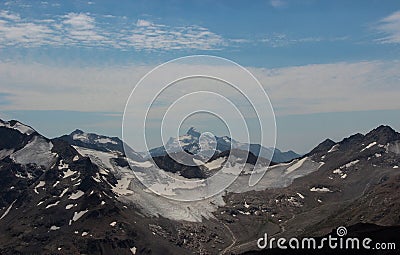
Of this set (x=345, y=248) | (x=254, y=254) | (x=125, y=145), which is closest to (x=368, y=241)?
(x=345, y=248)

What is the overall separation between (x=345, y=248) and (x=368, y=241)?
404 inches

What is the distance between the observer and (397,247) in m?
151

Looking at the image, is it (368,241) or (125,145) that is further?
(368,241)

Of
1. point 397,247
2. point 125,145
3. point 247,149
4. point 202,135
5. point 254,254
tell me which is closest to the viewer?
point 125,145

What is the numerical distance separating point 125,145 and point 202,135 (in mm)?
27711

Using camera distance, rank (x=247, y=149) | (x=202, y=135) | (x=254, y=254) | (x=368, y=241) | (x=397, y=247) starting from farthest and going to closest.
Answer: (x=254, y=254), (x=368, y=241), (x=397, y=247), (x=202, y=135), (x=247, y=149)

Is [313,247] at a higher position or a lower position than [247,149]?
lower

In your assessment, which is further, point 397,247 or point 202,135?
point 397,247

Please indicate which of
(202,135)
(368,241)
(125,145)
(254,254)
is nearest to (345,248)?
(368,241)

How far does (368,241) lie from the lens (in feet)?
541

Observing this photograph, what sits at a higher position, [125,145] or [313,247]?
[125,145]

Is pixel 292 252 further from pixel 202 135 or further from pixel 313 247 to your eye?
pixel 202 135

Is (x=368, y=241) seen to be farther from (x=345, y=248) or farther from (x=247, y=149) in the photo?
(x=247, y=149)

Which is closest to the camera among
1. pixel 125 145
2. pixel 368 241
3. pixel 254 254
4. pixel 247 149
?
pixel 125 145
